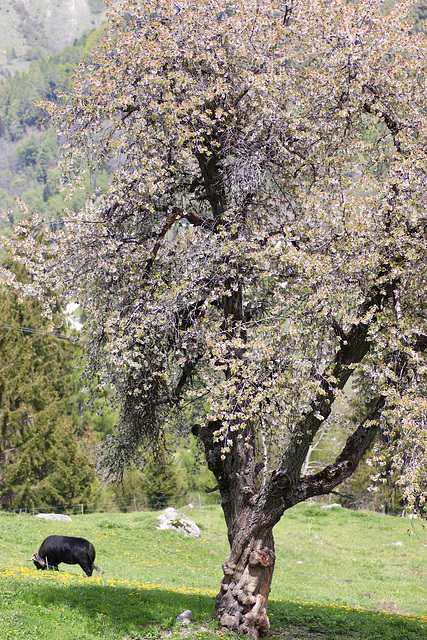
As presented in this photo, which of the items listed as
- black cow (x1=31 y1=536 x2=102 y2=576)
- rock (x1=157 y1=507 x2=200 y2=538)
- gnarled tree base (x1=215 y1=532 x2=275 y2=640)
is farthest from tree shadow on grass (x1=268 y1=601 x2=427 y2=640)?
rock (x1=157 y1=507 x2=200 y2=538)

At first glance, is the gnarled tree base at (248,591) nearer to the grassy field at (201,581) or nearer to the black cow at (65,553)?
the grassy field at (201,581)

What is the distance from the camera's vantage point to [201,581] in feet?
59.5

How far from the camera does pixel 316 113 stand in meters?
10.2

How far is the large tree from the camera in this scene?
27.6 feet

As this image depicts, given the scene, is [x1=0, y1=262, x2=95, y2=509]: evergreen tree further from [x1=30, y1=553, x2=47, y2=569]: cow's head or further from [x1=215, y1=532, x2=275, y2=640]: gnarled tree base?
[x1=215, y1=532, x2=275, y2=640]: gnarled tree base

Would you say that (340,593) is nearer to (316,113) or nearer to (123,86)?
(316,113)

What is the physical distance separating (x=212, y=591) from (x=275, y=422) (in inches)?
369

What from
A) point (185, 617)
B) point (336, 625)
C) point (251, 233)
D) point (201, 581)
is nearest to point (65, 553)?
point (201, 581)

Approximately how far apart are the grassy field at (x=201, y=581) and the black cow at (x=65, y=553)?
1.15 ft

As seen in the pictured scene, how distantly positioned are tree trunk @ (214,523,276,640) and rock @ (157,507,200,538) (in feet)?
51.6

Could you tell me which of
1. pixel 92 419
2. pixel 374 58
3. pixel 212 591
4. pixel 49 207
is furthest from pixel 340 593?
pixel 49 207

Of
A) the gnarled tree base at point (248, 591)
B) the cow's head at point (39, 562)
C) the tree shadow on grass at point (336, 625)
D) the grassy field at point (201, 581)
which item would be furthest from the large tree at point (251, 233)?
the cow's head at point (39, 562)

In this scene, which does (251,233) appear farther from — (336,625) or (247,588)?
(336,625)

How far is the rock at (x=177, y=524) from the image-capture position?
2505 centimetres
